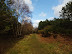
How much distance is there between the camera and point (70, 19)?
13680 millimetres

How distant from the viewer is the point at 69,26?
562 inches

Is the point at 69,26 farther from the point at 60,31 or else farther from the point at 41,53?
the point at 41,53

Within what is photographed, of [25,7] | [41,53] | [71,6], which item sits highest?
[25,7]

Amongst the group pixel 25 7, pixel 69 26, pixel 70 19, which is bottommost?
pixel 69 26

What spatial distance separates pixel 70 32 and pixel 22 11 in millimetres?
15748

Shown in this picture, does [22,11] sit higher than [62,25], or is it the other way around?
[22,11]

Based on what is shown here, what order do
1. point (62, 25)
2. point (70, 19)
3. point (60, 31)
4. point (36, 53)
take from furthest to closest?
1. point (62, 25)
2. point (60, 31)
3. point (70, 19)
4. point (36, 53)

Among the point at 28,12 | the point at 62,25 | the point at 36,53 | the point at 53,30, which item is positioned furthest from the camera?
the point at 28,12

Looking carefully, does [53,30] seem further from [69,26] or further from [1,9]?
[1,9]

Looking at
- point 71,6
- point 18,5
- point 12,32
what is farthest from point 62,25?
point 12,32

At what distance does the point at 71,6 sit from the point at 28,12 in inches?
502

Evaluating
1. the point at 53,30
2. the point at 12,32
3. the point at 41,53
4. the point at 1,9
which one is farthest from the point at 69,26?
the point at 12,32

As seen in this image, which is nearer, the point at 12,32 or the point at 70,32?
the point at 70,32

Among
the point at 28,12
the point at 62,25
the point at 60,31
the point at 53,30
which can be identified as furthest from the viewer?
the point at 28,12
